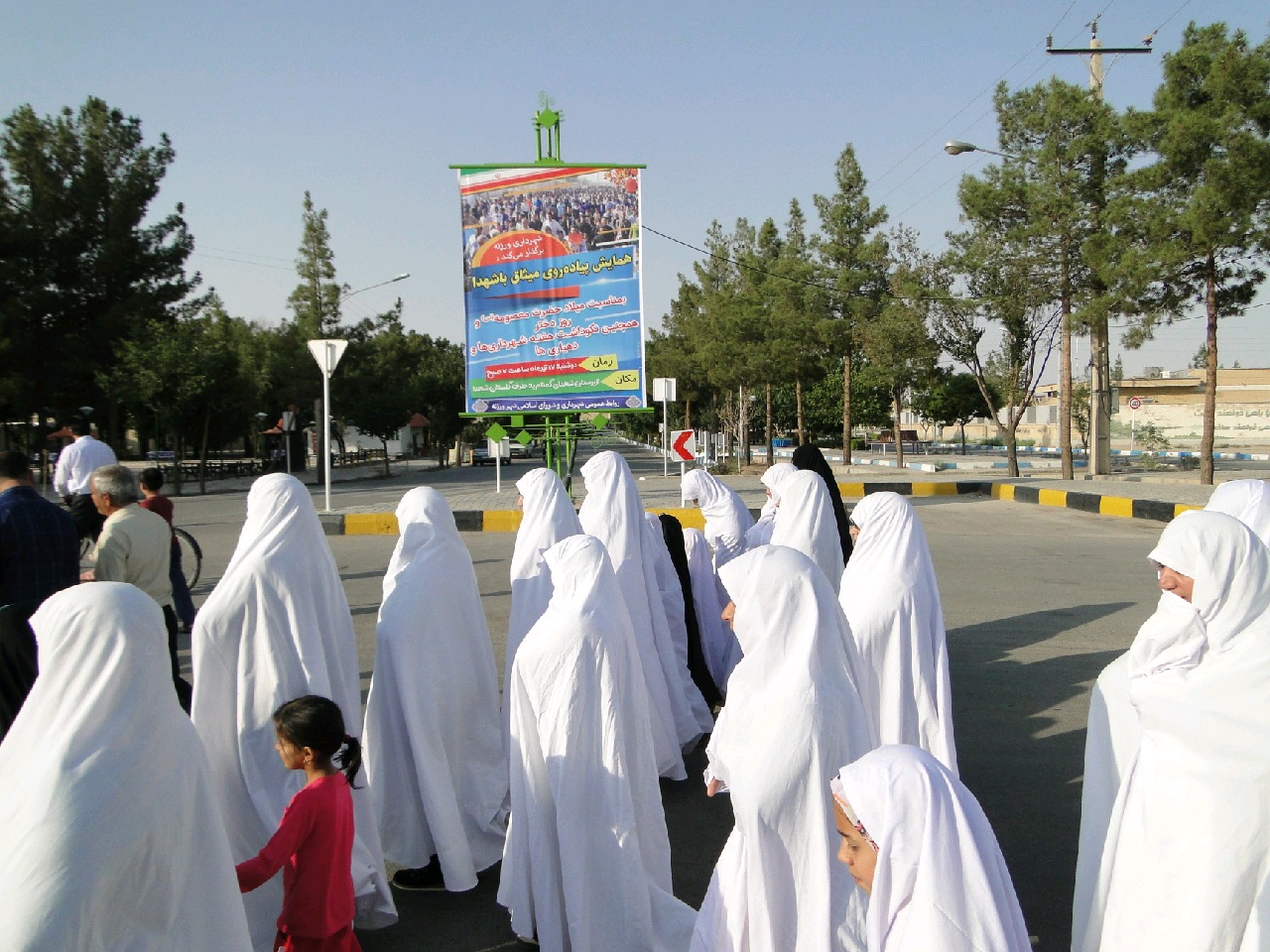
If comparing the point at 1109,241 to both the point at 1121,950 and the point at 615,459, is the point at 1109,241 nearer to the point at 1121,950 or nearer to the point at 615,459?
the point at 615,459

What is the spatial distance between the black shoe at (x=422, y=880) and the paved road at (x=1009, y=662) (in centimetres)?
5

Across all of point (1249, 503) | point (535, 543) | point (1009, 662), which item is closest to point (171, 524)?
point (535, 543)

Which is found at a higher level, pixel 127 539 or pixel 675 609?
pixel 127 539

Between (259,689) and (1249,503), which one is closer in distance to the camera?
(259,689)

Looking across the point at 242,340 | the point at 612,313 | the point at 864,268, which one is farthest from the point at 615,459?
the point at 242,340

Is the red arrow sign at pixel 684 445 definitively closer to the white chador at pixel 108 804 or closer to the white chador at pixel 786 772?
the white chador at pixel 786 772

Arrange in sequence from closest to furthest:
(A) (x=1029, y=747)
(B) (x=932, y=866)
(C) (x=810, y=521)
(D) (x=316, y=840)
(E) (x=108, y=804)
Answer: (B) (x=932, y=866) → (E) (x=108, y=804) → (D) (x=316, y=840) → (A) (x=1029, y=747) → (C) (x=810, y=521)

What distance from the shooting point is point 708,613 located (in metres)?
6.28

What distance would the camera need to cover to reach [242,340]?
36.9 m

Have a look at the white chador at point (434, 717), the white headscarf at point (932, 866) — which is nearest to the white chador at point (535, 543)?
the white chador at point (434, 717)

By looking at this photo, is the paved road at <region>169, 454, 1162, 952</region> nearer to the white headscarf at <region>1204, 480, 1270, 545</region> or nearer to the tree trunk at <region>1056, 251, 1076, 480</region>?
the white headscarf at <region>1204, 480, 1270, 545</region>

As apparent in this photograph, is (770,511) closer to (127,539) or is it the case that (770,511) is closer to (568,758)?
(127,539)

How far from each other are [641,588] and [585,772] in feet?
6.12

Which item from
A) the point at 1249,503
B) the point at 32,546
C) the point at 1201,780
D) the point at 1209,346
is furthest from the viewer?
the point at 1209,346
